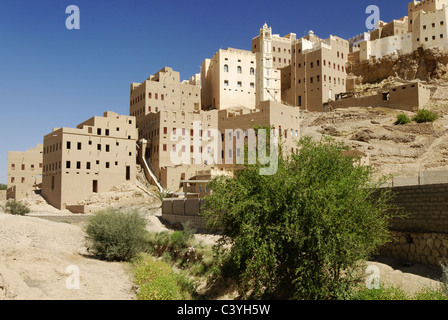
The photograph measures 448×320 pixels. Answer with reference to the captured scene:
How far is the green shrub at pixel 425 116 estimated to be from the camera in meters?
48.0

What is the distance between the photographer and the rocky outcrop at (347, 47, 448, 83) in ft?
203

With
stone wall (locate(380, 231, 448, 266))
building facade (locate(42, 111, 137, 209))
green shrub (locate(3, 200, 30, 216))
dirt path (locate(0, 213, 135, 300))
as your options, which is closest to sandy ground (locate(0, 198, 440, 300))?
dirt path (locate(0, 213, 135, 300))

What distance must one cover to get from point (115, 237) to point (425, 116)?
40.1 m

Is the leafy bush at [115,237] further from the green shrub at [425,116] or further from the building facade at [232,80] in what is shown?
the green shrub at [425,116]

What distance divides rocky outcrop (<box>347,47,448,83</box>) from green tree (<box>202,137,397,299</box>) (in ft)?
181

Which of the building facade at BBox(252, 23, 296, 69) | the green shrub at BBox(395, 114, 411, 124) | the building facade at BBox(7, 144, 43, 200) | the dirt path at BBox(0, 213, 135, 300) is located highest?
the building facade at BBox(252, 23, 296, 69)

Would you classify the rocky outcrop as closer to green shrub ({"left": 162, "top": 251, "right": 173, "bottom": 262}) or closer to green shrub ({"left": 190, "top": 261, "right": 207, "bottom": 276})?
green shrub ({"left": 162, "top": 251, "right": 173, "bottom": 262})

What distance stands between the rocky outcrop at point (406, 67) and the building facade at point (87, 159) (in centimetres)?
4064

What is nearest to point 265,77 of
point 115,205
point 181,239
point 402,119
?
point 402,119

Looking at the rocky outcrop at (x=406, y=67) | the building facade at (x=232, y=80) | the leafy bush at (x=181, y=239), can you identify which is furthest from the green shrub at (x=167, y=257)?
the rocky outcrop at (x=406, y=67)

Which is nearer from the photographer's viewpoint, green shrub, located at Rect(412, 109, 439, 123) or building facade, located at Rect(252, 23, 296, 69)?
green shrub, located at Rect(412, 109, 439, 123)
